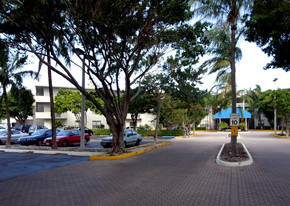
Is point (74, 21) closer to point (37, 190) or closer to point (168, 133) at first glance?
point (37, 190)

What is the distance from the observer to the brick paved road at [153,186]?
581cm

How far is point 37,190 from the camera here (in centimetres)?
686

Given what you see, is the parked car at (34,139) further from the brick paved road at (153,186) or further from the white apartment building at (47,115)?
the white apartment building at (47,115)

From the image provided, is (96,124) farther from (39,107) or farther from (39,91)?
(39,91)

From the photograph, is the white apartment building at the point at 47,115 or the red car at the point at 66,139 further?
the white apartment building at the point at 47,115

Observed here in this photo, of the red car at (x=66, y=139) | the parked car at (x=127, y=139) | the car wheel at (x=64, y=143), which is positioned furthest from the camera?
the car wheel at (x=64, y=143)

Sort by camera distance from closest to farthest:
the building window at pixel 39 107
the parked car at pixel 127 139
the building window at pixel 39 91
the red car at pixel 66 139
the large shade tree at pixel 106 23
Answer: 1. the large shade tree at pixel 106 23
2. the parked car at pixel 127 139
3. the red car at pixel 66 139
4. the building window at pixel 39 107
5. the building window at pixel 39 91

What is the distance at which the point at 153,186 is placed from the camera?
23.3ft

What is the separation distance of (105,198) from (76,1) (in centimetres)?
918

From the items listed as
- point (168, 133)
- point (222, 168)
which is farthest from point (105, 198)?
point (168, 133)

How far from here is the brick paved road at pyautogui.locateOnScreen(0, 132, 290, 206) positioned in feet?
19.1

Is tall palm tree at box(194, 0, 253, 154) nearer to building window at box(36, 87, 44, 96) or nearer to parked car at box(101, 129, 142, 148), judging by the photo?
parked car at box(101, 129, 142, 148)

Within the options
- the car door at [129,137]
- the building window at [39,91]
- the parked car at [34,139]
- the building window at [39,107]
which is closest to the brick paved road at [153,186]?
the car door at [129,137]

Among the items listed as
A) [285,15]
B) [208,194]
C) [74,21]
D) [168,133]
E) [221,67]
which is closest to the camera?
[208,194]
